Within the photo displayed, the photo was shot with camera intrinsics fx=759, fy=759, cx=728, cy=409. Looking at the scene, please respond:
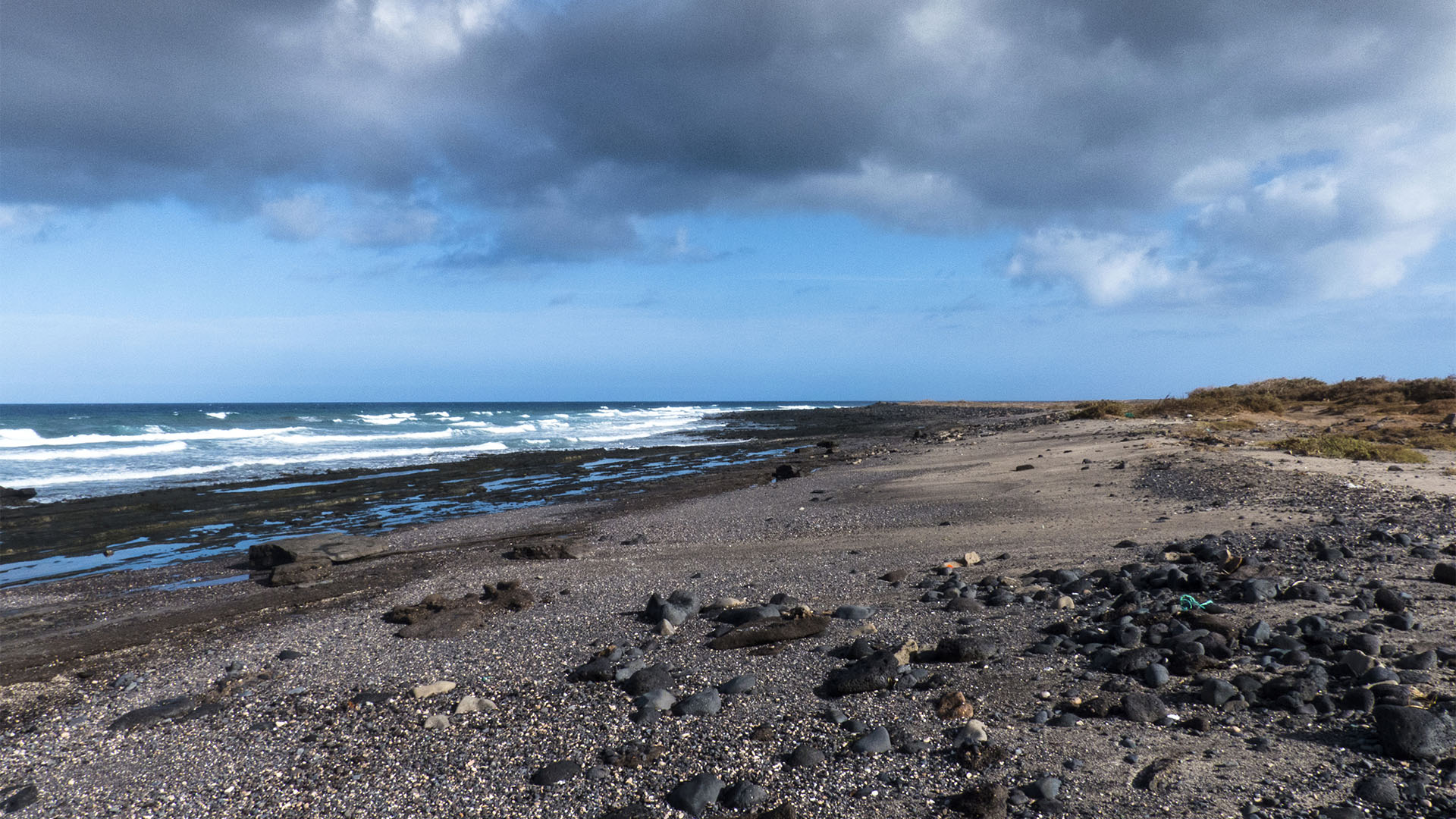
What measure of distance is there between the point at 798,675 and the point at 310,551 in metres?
9.27

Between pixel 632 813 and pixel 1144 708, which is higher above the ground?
pixel 1144 708

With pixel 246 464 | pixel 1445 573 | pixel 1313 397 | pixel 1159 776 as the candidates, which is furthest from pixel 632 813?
pixel 1313 397

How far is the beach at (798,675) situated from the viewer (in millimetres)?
4258

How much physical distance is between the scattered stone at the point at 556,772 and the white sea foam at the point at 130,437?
49.2 meters

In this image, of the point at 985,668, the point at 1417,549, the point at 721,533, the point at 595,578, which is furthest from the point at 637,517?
the point at 1417,549

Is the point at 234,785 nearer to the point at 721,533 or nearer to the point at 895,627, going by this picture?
the point at 895,627

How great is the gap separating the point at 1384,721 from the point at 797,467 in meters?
19.9

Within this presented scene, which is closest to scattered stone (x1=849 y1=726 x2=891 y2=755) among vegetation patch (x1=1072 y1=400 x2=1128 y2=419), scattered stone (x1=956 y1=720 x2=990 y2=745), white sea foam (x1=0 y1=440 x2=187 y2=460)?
scattered stone (x1=956 y1=720 x2=990 y2=745)

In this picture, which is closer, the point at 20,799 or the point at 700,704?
the point at 20,799

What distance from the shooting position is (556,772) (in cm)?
463

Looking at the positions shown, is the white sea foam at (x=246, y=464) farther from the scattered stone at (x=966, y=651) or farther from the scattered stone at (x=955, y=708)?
the scattered stone at (x=955, y=708)

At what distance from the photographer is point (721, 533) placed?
13234mm

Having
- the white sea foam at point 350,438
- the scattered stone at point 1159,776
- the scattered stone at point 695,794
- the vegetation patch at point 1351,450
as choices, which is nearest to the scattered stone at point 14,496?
the white sea foam at point 350,438

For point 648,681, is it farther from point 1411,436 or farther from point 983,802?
point 1411,436
